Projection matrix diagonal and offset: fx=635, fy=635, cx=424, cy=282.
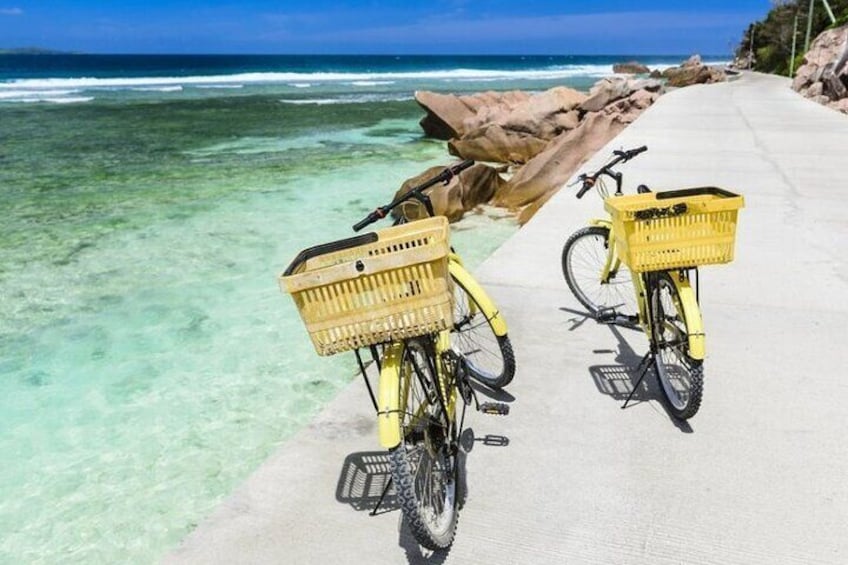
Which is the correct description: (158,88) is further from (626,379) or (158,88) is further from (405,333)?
(405,333)

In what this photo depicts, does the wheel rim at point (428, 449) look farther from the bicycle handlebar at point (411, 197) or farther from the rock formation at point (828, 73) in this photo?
the rock formation at point (828, 73)

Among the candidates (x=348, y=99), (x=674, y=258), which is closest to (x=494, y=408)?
(x=674, y=258)

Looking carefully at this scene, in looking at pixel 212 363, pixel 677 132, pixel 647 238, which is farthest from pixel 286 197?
pixel 647 238

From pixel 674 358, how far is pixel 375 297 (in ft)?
7.79

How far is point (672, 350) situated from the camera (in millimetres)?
3535

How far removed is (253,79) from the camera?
63219 millimetres

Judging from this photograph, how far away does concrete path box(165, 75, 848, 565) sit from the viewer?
2.61 m

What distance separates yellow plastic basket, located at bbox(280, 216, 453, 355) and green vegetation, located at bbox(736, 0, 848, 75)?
3645 cm

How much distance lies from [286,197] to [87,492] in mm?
8481

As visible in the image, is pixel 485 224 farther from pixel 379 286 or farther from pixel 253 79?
pixel 253 79

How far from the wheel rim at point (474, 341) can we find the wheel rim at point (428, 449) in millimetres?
852

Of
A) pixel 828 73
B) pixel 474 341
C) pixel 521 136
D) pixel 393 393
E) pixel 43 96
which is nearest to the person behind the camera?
pixel 393 393

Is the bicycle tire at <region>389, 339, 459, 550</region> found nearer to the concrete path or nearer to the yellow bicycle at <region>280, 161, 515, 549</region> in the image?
the yellow bicycle at <region>280, 161, 515, 549</region>

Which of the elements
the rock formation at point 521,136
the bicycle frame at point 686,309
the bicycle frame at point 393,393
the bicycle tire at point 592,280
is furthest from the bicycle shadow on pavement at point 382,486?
the bicycle tire at point 592,280
